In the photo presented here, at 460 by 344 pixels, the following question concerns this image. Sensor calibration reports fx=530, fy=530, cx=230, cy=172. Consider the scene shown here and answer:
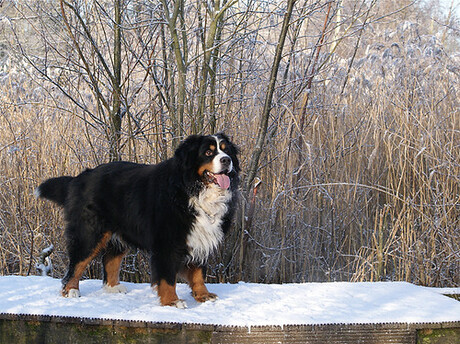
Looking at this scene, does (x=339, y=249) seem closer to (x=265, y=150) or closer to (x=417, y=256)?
(x=417, y=256)

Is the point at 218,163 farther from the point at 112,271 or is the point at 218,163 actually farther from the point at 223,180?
the point at 112,271

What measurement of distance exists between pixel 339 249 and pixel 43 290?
253cm

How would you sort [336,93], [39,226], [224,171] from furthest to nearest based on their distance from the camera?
[336,93]
[39,226]
[224,171]

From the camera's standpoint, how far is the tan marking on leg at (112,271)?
3.56 m

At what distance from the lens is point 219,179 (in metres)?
3.24

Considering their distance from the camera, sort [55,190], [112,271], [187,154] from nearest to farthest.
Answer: [187,154] → [112,271] → [55,190]

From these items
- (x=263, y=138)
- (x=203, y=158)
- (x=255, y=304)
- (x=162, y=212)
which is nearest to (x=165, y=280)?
(x=162, y=212)

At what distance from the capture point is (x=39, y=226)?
4.67 metres

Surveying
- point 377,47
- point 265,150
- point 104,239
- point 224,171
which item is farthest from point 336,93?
point 104,239

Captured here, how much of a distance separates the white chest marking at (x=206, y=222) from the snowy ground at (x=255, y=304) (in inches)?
12.9

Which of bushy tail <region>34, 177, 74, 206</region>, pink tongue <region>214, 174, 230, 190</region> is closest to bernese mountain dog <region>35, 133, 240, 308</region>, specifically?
pink tongue <region>214, 174, 230, 190</region>

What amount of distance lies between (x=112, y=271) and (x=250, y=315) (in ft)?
3.72

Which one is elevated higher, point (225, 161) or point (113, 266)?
point (225, 161)

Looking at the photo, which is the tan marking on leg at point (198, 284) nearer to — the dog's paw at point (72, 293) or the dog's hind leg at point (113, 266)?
the dog's hind leg at point (113, 266)
